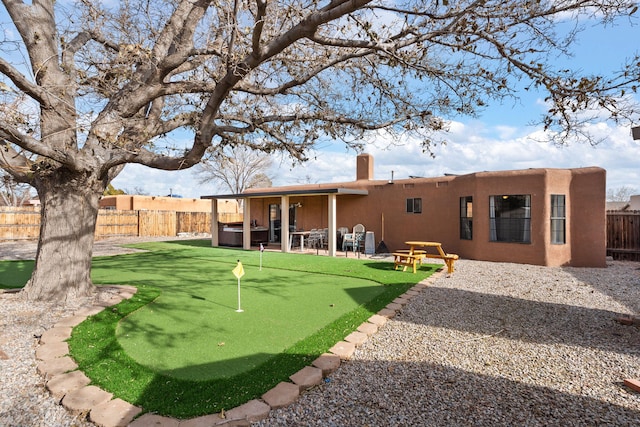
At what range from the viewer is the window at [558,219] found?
36.8ft

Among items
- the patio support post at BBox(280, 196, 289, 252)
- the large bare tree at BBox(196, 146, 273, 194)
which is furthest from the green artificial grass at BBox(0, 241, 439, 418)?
the large bare tree at BBox(196, 146, 273, 194)

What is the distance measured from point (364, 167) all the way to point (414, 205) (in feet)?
12.3

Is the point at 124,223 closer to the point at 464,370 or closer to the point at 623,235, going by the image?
the point at 464,370

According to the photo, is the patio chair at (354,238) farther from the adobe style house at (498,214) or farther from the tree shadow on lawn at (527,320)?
the tree shadow on lawn at (527,320)

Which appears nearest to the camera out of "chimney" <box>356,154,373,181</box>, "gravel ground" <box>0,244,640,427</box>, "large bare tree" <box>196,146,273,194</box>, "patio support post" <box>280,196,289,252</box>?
"gravel ground" <box>0,244,640,427</box>

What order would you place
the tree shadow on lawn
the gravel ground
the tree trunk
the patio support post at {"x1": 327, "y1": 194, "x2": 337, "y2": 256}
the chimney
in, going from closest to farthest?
the gravel ground
the tree shadow on lawn
the tree trunk
the patio support post at {"x1": 327, "y1": 194, "x2": 337, "y2": 256}
the chimney

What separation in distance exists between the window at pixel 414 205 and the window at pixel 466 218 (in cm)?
171

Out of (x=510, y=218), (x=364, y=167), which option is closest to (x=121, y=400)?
(x=510, y=218)

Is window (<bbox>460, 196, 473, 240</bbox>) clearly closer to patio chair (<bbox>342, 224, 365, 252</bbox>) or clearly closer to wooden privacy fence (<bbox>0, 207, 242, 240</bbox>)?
patio chair (<bbox>342, 224, 365, 252</bbox>)

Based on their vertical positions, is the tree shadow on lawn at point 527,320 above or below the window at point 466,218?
below

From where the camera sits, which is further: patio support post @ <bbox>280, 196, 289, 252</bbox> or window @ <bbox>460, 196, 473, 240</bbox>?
patio support post @ <bbox>280, 196, 289, 252</bbox>

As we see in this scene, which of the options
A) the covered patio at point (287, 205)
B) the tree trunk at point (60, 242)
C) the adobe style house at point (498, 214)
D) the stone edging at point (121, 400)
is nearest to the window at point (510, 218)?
the adobe style house at point (498, 214)

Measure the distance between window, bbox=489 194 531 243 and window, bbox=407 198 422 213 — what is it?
284 cm

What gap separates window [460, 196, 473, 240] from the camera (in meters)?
12.7
